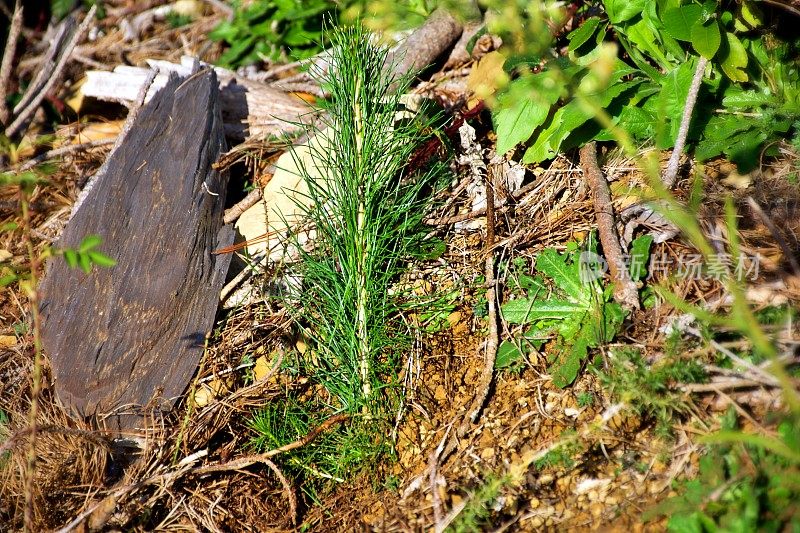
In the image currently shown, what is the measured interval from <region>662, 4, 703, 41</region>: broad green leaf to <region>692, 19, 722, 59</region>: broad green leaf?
32 mm

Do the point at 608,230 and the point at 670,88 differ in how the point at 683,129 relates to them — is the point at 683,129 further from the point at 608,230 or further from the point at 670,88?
the point at 608,230

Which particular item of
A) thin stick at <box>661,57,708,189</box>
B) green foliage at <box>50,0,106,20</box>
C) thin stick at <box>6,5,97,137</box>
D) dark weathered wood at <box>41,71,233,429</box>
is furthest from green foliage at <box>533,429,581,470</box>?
green foliage at <box>50,0,106,20</box>

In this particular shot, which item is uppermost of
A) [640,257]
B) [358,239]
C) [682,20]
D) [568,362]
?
[682,20]

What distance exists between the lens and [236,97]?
12.6 feet

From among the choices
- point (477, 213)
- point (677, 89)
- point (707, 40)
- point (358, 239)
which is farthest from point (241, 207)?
point (707, 40)

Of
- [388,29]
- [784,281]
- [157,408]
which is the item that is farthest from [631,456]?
[388,29]

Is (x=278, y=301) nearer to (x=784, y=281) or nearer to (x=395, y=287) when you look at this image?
(x=395, y=287)

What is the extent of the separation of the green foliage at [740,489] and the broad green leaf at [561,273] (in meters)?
0.69

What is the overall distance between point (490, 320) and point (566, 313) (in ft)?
0.96

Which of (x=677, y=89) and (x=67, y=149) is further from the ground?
(x=677, y=89)

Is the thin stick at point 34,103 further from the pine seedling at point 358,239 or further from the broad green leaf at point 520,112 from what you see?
the broad green leaf at point 520,112

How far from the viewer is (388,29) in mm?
3629

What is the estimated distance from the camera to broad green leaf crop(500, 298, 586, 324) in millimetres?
2447

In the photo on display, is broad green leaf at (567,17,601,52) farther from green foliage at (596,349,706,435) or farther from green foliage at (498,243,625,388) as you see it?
green foliage at (596,349,706,435)
